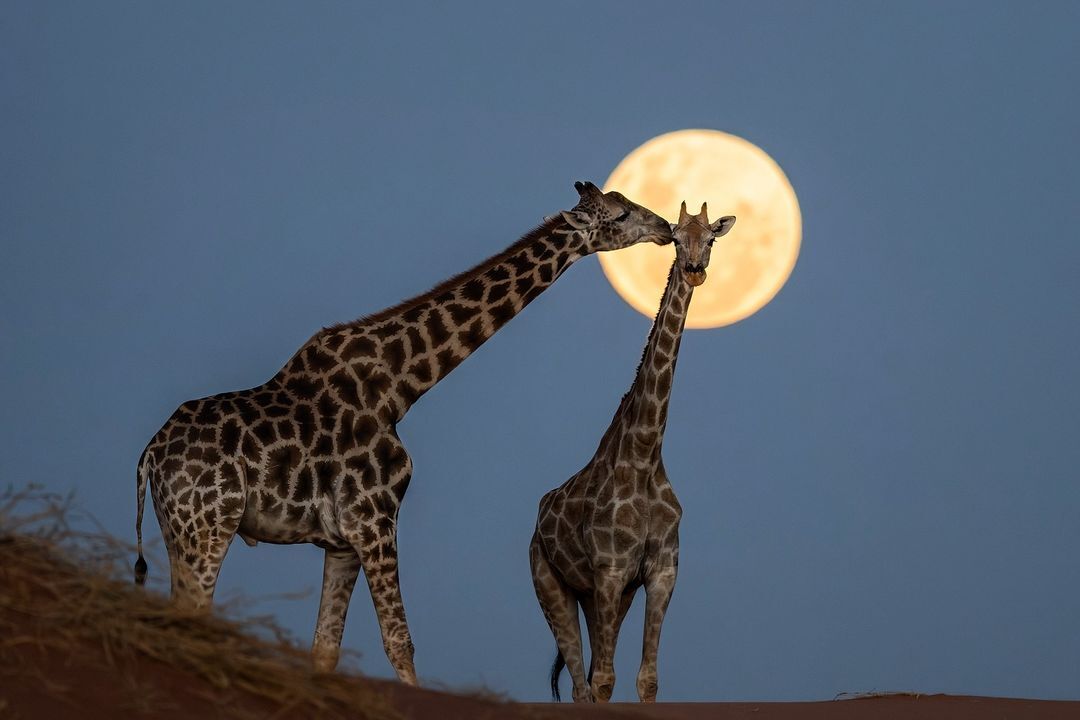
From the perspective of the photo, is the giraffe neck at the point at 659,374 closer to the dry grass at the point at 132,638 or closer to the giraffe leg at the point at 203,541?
the giraffe leg at the point at 203,541

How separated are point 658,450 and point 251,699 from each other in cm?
720

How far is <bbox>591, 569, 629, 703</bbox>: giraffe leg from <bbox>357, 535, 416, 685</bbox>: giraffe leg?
1691mm

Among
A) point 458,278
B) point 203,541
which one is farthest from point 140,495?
point 458,278

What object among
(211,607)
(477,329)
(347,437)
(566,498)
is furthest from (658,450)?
(211,607)

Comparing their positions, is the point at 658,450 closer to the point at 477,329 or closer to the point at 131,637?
the point at 477,329

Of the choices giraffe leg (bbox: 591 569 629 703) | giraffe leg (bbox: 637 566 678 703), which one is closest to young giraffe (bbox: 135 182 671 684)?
giraffe leg (bbox: 591 569 629 703)

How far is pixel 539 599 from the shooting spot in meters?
12.4

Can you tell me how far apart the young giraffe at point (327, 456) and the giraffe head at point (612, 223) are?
81 cm

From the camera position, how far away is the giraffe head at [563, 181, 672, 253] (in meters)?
11.5

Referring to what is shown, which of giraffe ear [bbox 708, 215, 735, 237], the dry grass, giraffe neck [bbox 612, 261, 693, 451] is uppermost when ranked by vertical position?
giraffe ear [bbox 708, 215, 735, 237]

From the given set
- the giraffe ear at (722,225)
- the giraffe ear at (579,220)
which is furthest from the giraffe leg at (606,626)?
the giraffe ear at (722,225)

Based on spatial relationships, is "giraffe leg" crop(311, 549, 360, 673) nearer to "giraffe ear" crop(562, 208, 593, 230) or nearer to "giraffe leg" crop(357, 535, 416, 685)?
"giraffe leg" crop(357, 535, 416, 685)

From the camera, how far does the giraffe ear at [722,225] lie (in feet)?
37.7

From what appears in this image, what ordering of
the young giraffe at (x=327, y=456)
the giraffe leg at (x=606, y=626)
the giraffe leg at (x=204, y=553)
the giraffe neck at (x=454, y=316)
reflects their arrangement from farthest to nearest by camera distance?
the giraffe leg at (x=606, y=626), the giraffe neck at (x=454, y=316), the young giraffe at (x=327, y=456), the giraffe leg at (x=204, y=553)
